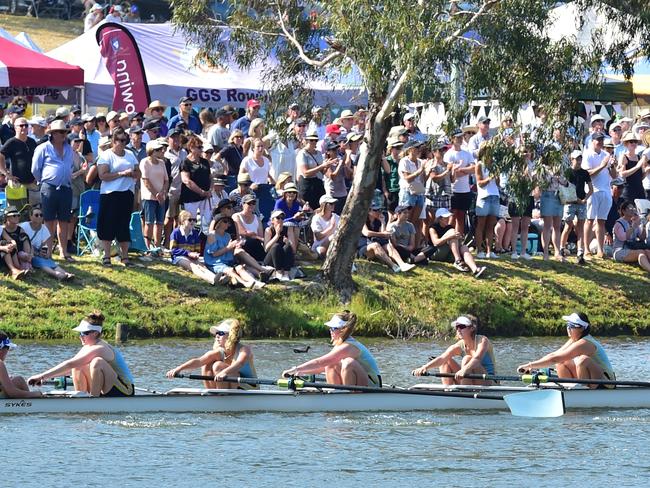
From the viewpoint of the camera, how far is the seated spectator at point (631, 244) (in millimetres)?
28734

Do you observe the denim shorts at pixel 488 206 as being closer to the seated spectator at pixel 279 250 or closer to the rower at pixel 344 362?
the seated spectator at pixel 279 250

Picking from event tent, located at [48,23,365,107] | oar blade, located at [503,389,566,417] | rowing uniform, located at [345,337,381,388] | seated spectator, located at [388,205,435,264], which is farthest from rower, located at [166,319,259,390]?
event tent, located at [48,23,365,107]

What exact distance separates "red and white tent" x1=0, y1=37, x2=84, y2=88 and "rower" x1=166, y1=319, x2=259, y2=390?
31.0 feet

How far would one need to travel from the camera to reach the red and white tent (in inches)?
1073

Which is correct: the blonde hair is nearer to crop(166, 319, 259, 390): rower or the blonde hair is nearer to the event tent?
crop(166, 319, 259, 390): rower

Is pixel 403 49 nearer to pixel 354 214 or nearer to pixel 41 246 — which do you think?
pixel 354 214

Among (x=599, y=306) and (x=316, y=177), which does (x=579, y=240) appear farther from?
(x=316, y=177)

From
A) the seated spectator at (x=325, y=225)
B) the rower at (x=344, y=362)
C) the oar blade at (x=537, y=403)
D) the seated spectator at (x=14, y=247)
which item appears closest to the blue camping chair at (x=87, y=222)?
the seated spectator at (x=14, y=247)

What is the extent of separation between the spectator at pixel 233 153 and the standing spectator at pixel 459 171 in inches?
147

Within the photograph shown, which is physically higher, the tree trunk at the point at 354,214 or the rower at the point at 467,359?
the tree trunk at the point at 354,214

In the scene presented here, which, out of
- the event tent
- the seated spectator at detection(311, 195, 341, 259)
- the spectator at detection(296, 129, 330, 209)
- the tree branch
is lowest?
the seated spectator at detection(311, 195, 341, 259)

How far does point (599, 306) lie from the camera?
27.5 metres

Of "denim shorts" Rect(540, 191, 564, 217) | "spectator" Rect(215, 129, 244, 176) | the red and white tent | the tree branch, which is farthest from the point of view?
"denim shorts" Rect(540, 191, 564, 217)

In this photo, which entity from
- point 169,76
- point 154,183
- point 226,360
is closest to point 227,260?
point 154,183
